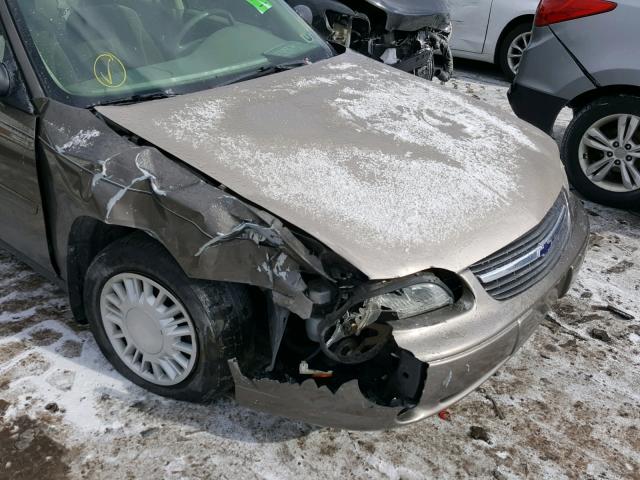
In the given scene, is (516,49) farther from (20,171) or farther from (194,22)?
(20,171)

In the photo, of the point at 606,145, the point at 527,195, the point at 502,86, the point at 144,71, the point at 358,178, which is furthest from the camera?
the point at 502,86

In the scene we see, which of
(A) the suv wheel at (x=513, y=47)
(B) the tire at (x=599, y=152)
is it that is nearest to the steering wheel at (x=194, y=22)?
(B) the tire at (x=599, y=152)

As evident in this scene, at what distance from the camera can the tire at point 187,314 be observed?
90.9 inches

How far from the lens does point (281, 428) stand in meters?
2.58

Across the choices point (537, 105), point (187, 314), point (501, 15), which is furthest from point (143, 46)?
point (501, 15)

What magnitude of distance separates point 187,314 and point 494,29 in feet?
21.0

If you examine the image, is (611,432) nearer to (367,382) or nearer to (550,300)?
(550,300)

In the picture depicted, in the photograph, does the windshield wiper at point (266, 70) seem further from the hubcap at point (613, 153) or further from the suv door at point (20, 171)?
the hubcap at point (613, 153)

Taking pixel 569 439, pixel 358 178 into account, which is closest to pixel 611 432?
pixel 569 439

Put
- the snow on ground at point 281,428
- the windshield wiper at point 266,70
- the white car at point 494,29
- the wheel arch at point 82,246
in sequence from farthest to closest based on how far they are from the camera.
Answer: the white car at point 494,29 < the windshield wiper at point 266,70 < the wheel arch at point 82,246 < the snow on ground at point 281,428

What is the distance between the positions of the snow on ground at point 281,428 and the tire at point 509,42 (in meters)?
5.16

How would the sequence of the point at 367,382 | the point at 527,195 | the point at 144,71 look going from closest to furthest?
the point at 367,382, the point at 527,195, the point at 144,71

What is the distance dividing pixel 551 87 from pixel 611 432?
287cm

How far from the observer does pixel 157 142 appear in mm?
2443
